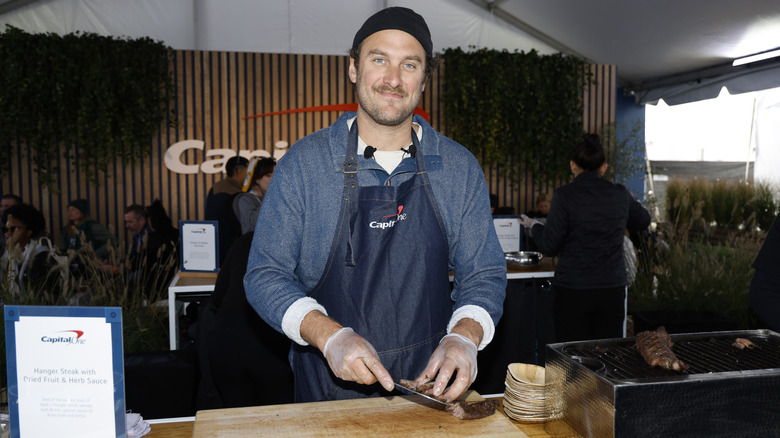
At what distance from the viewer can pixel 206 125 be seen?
7.72 metres

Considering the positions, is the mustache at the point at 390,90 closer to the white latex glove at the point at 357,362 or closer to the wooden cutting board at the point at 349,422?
the white latex glove at the point at 357,362

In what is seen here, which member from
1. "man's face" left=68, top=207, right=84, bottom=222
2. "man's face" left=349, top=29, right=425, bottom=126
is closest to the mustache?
"man's face" left=349, top=29, right=425, bottom=126

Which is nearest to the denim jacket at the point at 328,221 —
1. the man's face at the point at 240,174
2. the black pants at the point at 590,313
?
the black pants at the point at 590,313

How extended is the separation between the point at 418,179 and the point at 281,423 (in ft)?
2.42

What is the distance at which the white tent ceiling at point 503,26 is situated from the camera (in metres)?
7.64

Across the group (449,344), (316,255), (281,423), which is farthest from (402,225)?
(281,423)

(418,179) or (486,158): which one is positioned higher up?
(486,158)

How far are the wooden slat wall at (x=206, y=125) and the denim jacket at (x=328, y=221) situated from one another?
6.08 m

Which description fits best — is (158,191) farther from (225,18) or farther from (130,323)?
(130,323)

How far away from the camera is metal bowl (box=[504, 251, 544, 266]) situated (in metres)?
4.45

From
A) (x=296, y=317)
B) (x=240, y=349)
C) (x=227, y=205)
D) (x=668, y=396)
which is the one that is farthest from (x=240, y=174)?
(x=668, y=396)

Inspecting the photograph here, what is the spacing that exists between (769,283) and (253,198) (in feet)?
11.4

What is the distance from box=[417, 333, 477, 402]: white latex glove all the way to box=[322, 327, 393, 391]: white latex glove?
4.1 inches

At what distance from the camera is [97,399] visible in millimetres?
1129
